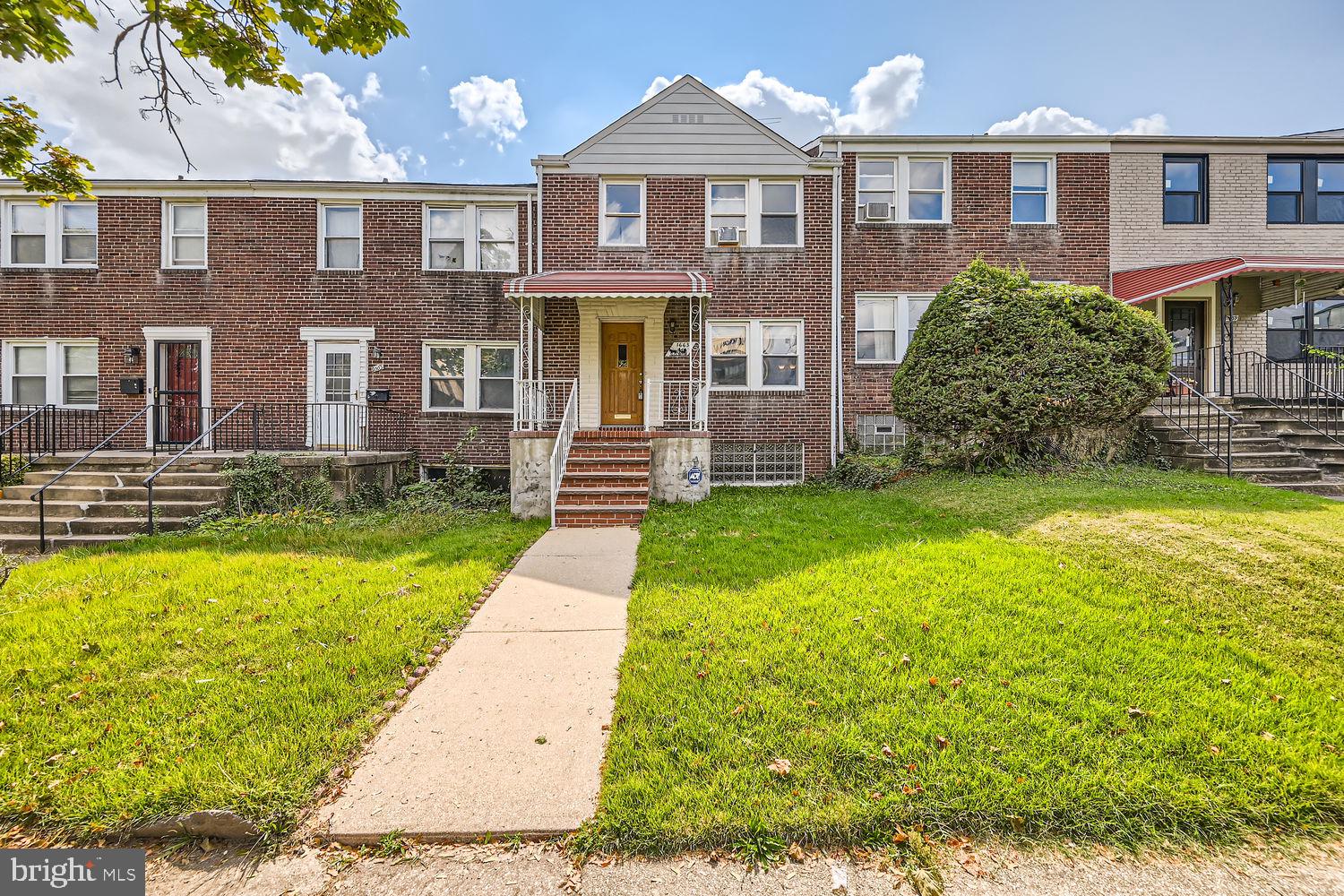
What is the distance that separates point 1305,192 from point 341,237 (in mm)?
22461

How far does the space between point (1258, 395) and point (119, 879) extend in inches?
691

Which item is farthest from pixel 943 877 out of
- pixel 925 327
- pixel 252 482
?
pixel 252 482

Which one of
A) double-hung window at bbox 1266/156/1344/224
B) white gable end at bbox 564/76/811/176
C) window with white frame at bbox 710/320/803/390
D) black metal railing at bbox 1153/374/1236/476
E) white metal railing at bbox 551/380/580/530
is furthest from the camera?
double-hung window at bbox 1266/156/1344/224

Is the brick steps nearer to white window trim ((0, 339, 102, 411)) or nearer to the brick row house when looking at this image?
the brick row house

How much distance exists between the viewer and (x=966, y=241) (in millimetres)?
12898

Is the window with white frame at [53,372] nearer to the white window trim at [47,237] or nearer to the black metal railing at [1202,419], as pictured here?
the white window trim at [47,237]

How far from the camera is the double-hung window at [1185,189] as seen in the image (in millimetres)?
13219

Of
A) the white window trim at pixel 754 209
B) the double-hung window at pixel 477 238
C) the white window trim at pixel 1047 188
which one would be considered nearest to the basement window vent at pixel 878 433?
the white window trim at pixel 754 209

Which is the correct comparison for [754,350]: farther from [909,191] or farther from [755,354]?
[909,191]

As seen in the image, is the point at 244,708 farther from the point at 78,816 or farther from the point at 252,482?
the point at 252,482

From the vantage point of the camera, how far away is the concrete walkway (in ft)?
8.54

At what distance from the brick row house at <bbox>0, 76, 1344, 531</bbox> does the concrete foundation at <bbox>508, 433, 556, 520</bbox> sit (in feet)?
8.20

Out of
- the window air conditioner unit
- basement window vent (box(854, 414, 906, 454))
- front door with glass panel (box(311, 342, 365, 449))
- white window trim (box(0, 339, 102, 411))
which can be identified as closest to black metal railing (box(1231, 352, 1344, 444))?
basement window vent (box(854, 414, 906, 454))

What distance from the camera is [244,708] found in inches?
133
